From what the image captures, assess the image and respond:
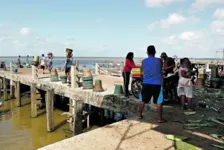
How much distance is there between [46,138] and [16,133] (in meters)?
1.99

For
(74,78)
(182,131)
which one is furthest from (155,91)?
(74,78)

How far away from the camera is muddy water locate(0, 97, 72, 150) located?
10181 millimetres

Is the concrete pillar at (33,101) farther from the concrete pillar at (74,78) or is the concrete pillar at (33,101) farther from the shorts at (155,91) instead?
the shorts at (155,91)

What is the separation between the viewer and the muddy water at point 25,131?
1018 centimetres

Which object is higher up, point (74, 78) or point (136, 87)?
point (74, 78)

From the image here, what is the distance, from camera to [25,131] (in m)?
11.9

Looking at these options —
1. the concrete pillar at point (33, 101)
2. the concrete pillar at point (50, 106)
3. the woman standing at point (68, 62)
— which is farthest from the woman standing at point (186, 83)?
the concrete pillar at point (33, 101)

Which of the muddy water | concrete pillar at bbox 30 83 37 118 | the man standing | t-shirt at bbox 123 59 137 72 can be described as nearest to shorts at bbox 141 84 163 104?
the man standing

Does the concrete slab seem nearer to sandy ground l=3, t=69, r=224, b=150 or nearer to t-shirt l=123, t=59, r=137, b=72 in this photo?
sandy ground l=3, t=69, r=224, b=150

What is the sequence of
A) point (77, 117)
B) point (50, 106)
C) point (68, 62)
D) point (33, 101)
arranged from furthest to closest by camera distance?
point (33, 101) → point (50, 106) → point (68, 62) → point (77, 117)

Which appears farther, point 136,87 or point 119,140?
point 136,87

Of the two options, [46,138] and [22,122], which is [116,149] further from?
[22,122]

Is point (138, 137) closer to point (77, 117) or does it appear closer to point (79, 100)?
point (77, 117)

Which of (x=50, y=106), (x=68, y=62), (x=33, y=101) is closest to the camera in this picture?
(x=68, y=62)
